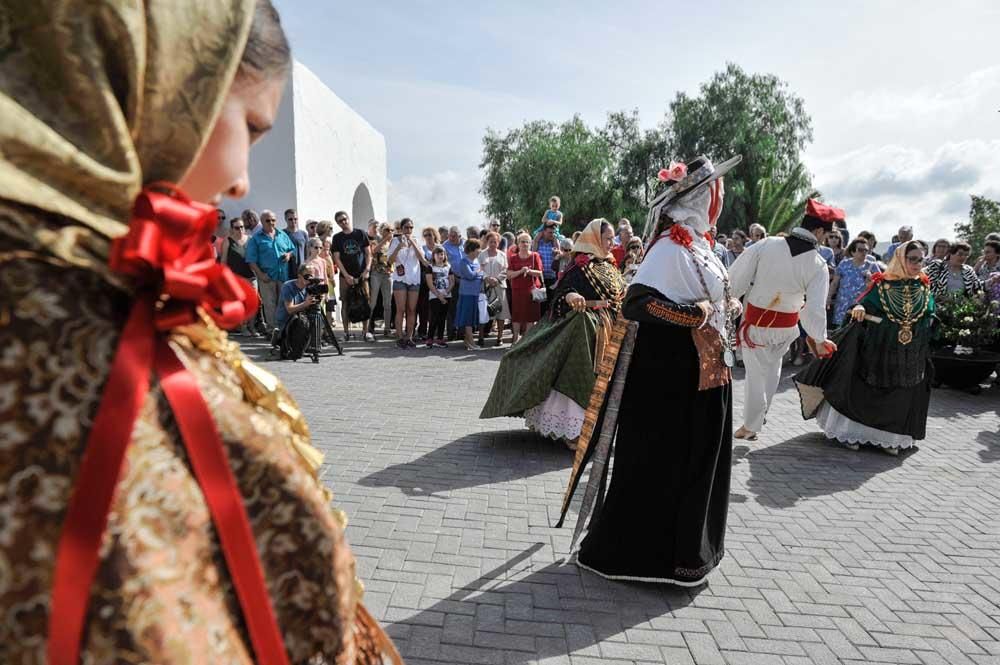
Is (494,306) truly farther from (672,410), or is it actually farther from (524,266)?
(672,410)

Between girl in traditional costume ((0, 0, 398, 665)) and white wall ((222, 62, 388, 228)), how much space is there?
1170cm

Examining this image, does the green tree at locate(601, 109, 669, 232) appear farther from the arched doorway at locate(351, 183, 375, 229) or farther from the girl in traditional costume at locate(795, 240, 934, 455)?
the girl in traditional costume at locate(795, 240, 934, 455)

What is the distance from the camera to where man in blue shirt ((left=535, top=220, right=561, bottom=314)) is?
11.6 m

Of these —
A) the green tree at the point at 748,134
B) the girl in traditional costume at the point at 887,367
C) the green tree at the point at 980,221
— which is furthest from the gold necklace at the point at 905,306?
the green tree at the point at 748,134

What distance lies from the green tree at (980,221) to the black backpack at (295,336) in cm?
2707

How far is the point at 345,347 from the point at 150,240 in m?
10.5

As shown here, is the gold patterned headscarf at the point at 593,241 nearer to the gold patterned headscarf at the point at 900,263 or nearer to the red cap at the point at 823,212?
the red cap at the point at 823,212

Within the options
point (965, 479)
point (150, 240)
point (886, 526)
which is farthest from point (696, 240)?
point (965, 479)

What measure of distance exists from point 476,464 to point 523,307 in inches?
246

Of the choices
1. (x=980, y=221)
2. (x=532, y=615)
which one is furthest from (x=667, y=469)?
(x=980, y=221)

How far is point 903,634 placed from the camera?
298 centimetres

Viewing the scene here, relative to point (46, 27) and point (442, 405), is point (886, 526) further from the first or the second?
point (46, 27)

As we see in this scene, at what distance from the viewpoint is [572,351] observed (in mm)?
5461

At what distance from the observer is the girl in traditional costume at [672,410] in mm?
3201
